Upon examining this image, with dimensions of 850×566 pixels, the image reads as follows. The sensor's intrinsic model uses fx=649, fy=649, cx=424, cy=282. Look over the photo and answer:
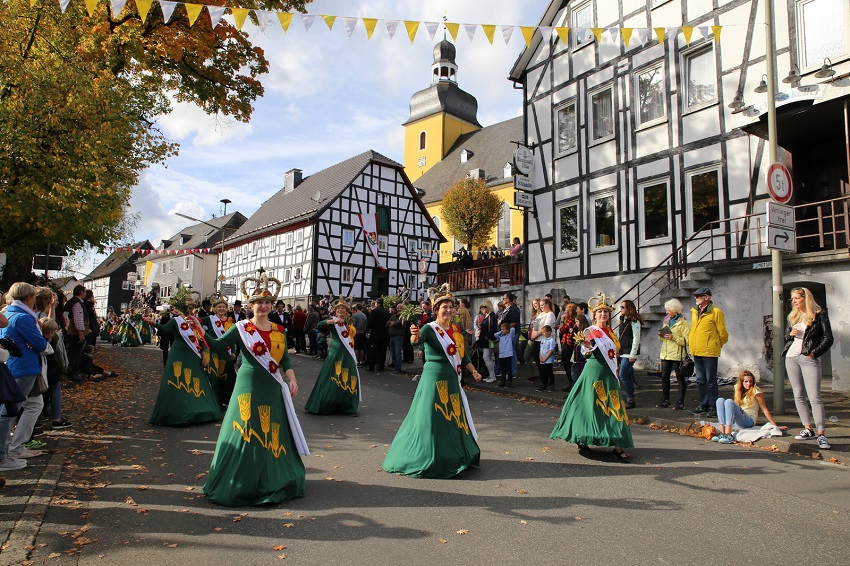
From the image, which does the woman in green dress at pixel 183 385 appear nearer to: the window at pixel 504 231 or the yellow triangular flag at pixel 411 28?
the yellow triangular flag at pixel 411 28

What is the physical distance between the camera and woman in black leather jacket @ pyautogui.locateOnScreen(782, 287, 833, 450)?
8.04 meters

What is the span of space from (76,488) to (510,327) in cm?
960

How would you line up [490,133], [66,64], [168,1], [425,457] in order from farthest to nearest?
[490,133] → [66,64] → [168,1] → [425,457]

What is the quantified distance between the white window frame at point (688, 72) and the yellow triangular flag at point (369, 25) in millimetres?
10341

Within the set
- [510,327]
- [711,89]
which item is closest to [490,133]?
[711,89]

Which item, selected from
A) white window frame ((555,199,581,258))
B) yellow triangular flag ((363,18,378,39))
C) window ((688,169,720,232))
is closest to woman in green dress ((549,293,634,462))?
yellow triangular flag ((363,18,378,39))

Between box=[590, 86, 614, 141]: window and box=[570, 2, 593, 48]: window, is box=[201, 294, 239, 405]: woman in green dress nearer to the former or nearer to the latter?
box=[590, 86, 614, 141]: window

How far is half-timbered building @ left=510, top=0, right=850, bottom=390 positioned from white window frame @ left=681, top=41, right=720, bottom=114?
4 cm

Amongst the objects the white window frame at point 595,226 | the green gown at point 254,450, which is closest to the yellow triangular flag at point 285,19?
the green gown at point 254,450

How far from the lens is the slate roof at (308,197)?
1563 inches

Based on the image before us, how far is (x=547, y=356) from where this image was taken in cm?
1330

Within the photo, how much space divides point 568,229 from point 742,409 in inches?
471

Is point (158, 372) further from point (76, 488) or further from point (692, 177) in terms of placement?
point (692, 177)

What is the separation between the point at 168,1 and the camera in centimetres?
938
